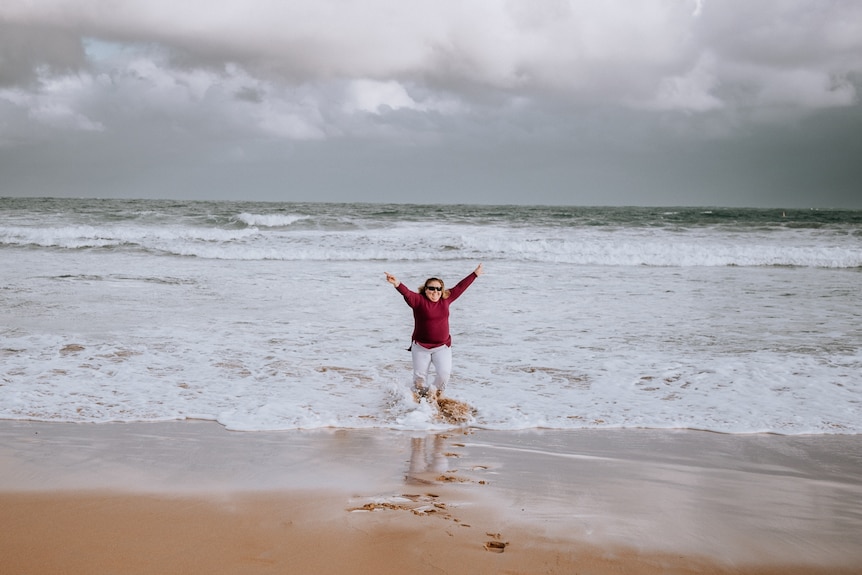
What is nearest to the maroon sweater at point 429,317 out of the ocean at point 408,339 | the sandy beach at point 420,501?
the ocean at point 408,339

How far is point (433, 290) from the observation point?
680 cm

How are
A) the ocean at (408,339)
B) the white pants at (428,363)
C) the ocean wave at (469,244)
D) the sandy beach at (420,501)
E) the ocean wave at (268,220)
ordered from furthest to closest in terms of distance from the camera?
1. the ocean wave at (268,220)
2. the ocean wave at (469,244)
3. the white pants at (428,363)
4. the ocean at (408,339)
5. the sandy beach at (420,501)

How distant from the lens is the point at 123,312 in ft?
38.3

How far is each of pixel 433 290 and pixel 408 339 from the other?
3551 millimetres

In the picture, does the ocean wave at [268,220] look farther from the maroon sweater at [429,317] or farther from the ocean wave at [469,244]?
the maroon sweater at [429,317]

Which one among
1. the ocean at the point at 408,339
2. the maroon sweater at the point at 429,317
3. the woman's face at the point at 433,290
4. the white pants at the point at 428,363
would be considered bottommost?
the ocean at the point at 408,339

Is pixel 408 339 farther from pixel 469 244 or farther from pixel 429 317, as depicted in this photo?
pixel 469 244

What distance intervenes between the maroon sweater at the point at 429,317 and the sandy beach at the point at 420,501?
3.77 feet

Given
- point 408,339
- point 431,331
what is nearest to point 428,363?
point 431,331

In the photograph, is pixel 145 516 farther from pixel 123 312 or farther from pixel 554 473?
pixel 123 312

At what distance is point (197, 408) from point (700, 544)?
16.1ft

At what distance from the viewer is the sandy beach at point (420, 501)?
3.57 m

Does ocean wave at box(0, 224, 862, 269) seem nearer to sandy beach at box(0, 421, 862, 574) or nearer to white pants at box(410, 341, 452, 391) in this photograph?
white pants at box(410, 341, 452, 391)

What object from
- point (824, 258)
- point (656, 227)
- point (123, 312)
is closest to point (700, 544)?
point (123, 312)
